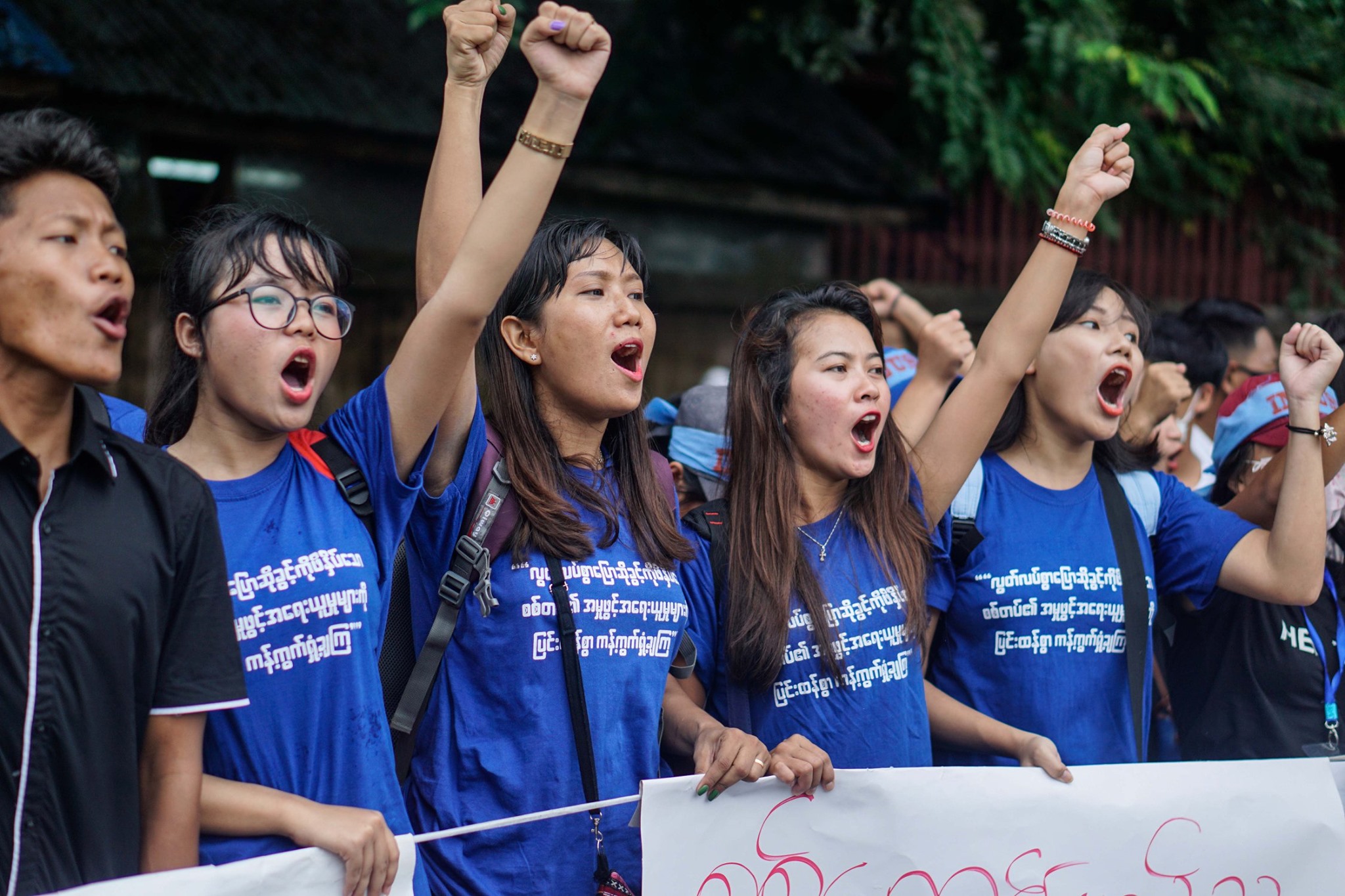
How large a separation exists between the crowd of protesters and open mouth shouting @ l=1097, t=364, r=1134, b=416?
0.01 meters

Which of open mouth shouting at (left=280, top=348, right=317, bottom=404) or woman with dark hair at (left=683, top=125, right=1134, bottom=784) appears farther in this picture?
woman with dark hair at (left=683, top=125, right=1134, bottom=784)

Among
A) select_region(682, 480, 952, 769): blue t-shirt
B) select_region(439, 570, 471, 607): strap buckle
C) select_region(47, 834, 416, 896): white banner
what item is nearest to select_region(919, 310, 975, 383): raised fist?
select_region(682, 480, 952, 769): blue t-shirt

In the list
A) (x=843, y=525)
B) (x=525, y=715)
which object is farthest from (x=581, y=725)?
(x=843, y=525)

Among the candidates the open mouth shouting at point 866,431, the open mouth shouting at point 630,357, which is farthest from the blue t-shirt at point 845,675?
the open mouth shouting at point 630,357

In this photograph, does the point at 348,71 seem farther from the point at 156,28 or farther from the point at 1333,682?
the point at 1333,682

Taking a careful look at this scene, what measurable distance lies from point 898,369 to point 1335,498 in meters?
1.40

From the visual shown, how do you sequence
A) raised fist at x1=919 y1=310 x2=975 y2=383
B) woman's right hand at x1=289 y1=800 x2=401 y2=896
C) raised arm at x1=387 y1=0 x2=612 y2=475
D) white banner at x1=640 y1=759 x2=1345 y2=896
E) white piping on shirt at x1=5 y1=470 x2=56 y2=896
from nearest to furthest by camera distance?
white piping on shirt at x1=5 y1=470 x2=56 y2=896, woman's right hand at x1=289 y1=800 x2=401 y2=896, raised arm at x1=387 y1=0 x2=612 y2=475, white banner at x1=640 y1=759 x2=1345 y2=896, raised fist at x1=919 y1=310 x2=975 y2=383

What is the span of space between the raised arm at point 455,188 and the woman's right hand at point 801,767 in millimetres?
817

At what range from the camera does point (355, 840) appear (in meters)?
1.92

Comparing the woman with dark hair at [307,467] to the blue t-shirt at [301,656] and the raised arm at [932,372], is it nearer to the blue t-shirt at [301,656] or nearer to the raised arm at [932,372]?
the blue t-shirt at [301,656]

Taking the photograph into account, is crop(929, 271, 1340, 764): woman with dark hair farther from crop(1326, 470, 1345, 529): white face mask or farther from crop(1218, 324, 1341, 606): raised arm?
crop(1326, 470, 1345, 529): white face mask

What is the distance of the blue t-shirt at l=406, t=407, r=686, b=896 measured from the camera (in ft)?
7.28

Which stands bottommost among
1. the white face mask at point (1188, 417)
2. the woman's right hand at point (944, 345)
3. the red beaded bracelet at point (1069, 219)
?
the woman's right hand at point (944, 345)

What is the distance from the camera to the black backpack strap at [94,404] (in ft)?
5.90
